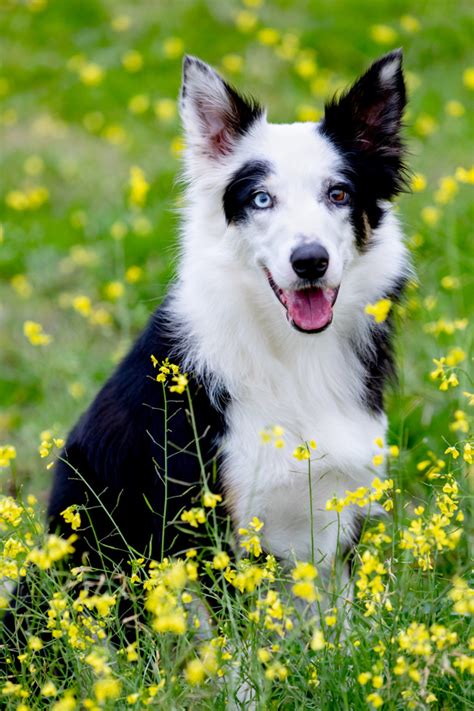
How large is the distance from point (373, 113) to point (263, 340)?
949 mm

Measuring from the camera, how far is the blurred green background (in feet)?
15.8

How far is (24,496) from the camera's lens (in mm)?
4355

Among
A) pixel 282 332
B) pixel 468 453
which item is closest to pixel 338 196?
pixel 282 332

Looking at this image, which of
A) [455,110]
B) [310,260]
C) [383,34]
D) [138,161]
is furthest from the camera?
[383,34]

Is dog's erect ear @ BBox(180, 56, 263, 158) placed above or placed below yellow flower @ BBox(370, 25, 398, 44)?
below

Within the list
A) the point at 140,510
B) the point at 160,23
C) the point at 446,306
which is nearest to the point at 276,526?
the point at 140,510

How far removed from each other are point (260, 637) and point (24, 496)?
7.70 ft

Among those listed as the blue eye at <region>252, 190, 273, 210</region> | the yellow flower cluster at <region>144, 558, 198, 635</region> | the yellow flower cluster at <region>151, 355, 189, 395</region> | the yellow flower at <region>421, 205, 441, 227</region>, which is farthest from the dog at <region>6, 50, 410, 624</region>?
the yellow flower at <region>421, 205, 441, 227</region>

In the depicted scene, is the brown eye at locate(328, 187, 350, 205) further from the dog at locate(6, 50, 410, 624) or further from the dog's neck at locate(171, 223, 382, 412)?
the dog's neck at locate(171, 223, 382, 412)

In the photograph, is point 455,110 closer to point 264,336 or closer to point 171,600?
point 264,336

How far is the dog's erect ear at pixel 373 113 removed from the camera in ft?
10.7

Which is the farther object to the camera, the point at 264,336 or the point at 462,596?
the point at 264,336

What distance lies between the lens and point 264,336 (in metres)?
3.26

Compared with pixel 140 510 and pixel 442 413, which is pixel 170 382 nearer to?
pixel 140 510
